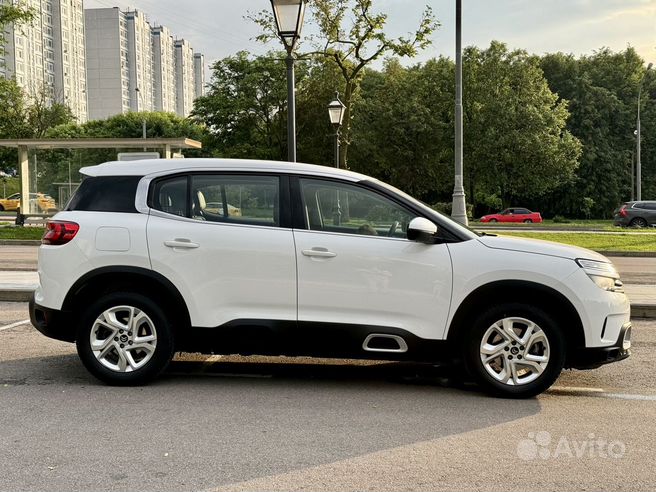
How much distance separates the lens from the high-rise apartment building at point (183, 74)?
15838 centimetres

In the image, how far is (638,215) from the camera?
33062 mm

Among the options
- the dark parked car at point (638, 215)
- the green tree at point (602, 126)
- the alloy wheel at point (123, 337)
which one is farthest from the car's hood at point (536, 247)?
the green tree at point (602, 126)

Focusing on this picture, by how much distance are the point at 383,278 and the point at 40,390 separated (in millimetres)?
2851

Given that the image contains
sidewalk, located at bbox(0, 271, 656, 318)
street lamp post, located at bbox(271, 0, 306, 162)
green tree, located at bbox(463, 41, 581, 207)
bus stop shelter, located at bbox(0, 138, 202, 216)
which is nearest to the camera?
sidewalk, located at bbox(0, 271, 656, 318)

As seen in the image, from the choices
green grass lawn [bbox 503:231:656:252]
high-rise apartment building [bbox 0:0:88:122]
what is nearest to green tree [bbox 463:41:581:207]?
green grass lawn [bbox 503:231:656:252]

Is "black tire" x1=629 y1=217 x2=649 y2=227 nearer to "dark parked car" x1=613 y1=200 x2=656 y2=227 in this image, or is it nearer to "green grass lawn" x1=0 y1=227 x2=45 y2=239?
"dark parked car" x1=613 y1=200 x2=656 y2=227

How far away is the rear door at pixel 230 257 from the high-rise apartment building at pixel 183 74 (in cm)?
15902

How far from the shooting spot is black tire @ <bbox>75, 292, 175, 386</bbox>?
5023mm

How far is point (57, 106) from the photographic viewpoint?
66.8m

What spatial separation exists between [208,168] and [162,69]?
5961 inches

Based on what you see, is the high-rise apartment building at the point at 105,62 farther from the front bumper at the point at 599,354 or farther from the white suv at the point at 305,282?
the front bumper at the point at 599,354

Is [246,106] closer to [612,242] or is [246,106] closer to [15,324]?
[612,242]

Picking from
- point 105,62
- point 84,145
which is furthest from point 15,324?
point 105,62

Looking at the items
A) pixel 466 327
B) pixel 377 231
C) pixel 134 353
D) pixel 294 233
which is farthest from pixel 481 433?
pixel 134 353
